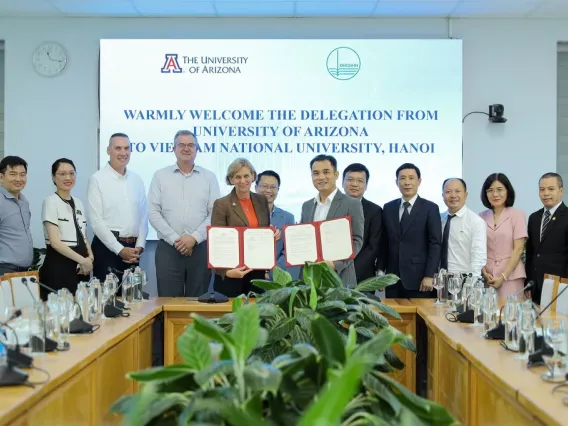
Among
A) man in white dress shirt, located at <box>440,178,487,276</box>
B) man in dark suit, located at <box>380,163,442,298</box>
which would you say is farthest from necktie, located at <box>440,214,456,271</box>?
man in dark suit, located at <box>380,163,442,298</box>

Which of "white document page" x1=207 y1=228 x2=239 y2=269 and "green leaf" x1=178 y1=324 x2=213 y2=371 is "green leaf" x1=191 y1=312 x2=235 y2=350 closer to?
"green leaf" x1=178 y1=324 x2=213 y2=371

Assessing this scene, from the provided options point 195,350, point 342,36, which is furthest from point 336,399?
point 342,36

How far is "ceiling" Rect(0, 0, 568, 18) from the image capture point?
5863 millimetres

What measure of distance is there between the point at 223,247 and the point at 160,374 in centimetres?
320

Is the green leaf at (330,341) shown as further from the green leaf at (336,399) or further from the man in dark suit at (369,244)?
the man in dark suit at (369,244)

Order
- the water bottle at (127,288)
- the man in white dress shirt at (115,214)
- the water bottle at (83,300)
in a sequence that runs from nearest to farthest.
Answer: the water bottle at (83,300), the water bottle at (127,288), the man in white dress shirt at (115,214)

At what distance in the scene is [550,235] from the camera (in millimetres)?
4746

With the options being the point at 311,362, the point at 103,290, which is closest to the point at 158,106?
the point at 103,290

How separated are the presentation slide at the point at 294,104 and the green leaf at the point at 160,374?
5.06m

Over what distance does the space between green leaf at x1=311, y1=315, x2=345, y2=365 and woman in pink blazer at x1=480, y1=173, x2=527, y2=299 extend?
13.1 feet

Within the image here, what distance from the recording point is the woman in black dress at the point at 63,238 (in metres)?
4.83

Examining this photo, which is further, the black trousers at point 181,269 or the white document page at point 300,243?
the black trousers at point 181,269

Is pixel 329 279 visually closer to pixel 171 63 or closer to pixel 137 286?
pixel 137 286

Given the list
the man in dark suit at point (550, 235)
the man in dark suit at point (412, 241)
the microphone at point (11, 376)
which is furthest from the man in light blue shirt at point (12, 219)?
the man in dark suit at point (550, 235)
